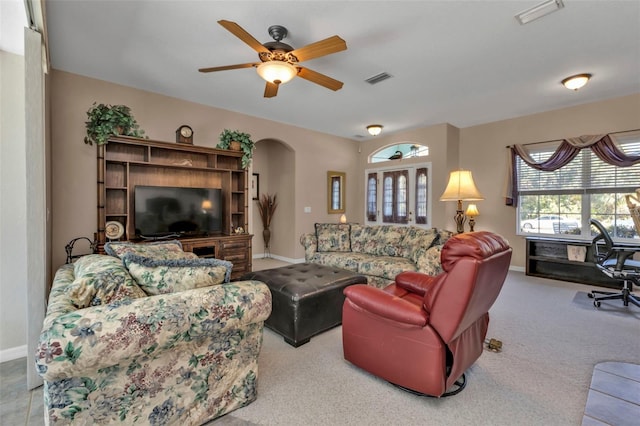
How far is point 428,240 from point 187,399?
3065 mm

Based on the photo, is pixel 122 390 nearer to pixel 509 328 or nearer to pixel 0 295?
pixel 0 295

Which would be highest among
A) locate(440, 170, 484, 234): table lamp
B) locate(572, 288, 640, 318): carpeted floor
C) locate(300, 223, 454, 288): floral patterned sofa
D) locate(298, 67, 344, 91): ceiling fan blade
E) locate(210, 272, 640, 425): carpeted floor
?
locate(298, 67, 344, 91): ceiling fan blade

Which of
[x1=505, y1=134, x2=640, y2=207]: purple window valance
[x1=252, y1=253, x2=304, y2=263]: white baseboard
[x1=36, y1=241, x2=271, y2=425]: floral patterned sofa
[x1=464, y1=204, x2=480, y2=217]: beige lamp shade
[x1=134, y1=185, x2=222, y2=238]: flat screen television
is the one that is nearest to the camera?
[x1=36, y1=241, x2=271, y2=425]: floral patterned sofa

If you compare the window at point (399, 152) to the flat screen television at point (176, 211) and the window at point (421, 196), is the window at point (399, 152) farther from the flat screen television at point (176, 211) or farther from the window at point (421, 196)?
the flat screen television at point (176, 211)

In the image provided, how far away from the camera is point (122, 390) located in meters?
1.32

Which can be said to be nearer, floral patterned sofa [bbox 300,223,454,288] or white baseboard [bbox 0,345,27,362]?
white baseboard [bbox 0,345,27,362]

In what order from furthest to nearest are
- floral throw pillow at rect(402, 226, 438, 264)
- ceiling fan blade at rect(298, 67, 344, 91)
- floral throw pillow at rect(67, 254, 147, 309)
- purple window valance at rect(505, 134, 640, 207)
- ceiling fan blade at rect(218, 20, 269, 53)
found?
purple window valance at rect(505, 134, 640, 207), floral throw pillow at rect(402, 226, 438, 264), ceiling fan blade at rect(298, 67, 344, 91), ceiling fan blade at rect(218, 20, 269, 53), floral throw pillow at rect(67, 254, 147, 309)

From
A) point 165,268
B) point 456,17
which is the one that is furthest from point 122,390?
point 456,17

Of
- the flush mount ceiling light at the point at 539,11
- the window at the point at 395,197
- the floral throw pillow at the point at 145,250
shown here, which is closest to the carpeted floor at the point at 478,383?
the floral throw pillow at the point at 145,250

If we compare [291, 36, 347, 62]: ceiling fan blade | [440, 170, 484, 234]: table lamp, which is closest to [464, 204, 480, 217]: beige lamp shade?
[440, 170, 484, 234]: table lamp

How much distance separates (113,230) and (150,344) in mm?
2887

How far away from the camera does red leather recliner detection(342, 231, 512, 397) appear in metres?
1.51

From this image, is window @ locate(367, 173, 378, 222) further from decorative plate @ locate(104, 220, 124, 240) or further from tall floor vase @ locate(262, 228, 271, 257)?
decorative plate @ locate(104, 220, 124, 240)

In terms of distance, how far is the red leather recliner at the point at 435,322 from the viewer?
1.51 metres
